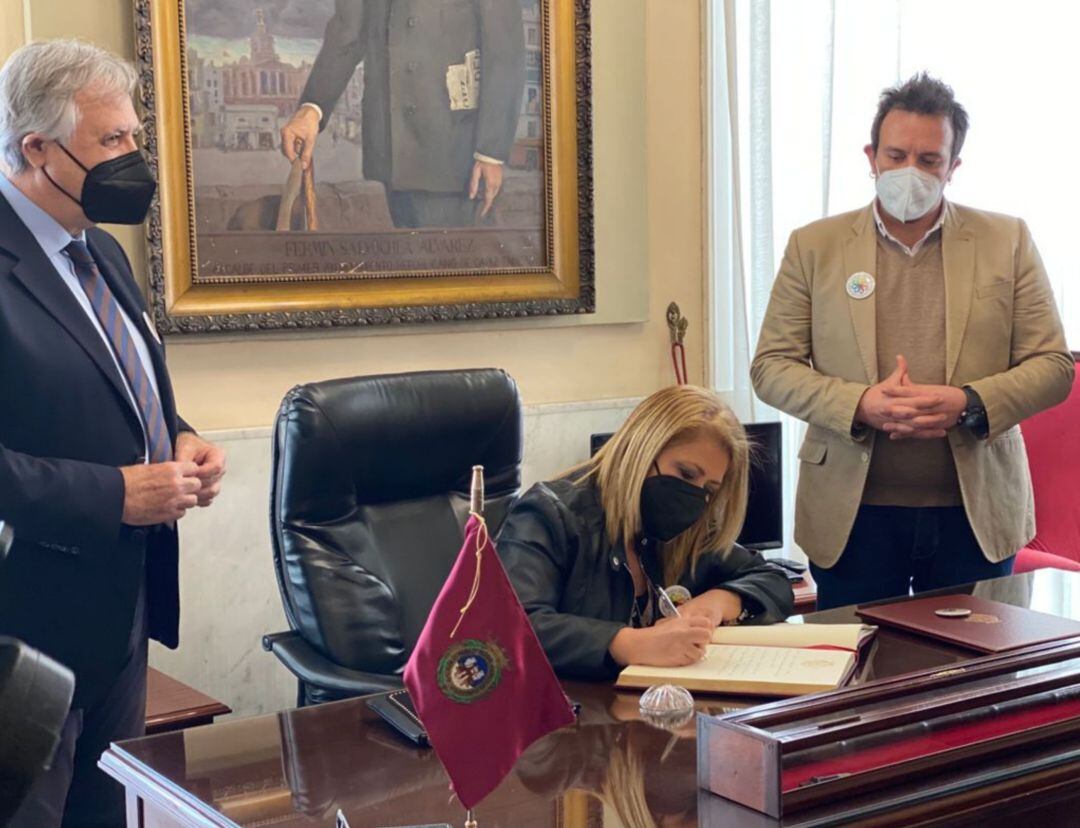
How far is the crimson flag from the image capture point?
4.65 feet

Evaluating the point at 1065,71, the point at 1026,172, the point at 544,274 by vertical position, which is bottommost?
the point at 544,274

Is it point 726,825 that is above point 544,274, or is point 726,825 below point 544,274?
below

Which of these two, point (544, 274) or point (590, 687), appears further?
point (544, 274)

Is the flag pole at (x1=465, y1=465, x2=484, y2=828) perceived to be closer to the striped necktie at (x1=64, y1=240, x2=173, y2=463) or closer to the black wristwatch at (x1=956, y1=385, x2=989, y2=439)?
the striped necktie at (x1=64, y1=240, x2=173, y2=463)

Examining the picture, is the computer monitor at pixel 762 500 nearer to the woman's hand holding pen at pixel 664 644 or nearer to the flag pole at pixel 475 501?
the woman's hand holding pen at pixel 664 644

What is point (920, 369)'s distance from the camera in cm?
290

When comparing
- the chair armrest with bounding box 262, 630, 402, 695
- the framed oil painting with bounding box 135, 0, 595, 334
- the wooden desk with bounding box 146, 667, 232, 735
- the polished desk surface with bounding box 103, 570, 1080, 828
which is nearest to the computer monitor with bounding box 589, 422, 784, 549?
the framed oil painting with bounding box 135, 0, 595, 334

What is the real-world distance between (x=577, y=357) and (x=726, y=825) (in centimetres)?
286

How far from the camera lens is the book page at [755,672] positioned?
1.86 meters

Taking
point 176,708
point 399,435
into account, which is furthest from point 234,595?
point 399,435

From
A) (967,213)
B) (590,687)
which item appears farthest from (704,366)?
(590,687)

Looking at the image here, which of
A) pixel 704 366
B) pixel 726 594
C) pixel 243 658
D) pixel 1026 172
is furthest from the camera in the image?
pixel 704 366

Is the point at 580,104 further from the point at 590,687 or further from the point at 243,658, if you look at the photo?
the point at 590,687

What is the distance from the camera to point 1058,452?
3.74 meters
